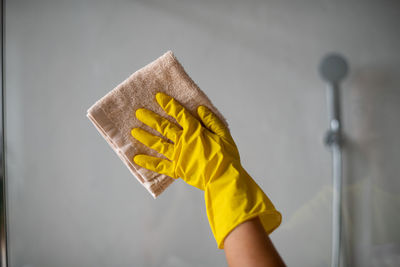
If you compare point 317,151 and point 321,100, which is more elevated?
point 321,100

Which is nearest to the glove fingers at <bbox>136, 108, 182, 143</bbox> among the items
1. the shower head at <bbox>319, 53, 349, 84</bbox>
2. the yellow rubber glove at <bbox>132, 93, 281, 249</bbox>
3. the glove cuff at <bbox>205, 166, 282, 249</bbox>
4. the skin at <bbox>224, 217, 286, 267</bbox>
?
the yellow rubber glove at <bbox>132, 93, 281, 249</bbox>

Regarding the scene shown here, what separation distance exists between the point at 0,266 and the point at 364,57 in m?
1.37

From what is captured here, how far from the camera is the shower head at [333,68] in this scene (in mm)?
812

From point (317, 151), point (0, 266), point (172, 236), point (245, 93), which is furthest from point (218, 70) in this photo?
point (0, 266)

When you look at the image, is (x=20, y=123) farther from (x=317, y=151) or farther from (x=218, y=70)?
(x=317, y=151)

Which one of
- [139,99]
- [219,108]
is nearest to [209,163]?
[139,99]

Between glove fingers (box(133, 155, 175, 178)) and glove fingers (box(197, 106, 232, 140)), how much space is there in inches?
5.1

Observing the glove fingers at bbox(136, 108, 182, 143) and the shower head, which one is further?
the shower head

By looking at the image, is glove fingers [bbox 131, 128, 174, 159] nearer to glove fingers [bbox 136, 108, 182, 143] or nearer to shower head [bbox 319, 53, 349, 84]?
glove fingers [bbox 136, 108, 182, 143]

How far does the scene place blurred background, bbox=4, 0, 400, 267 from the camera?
0.81 m

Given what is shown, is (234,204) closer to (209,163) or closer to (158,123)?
(209,163)

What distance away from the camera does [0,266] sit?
88 cm

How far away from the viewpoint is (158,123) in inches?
24.1

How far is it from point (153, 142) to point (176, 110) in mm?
97
